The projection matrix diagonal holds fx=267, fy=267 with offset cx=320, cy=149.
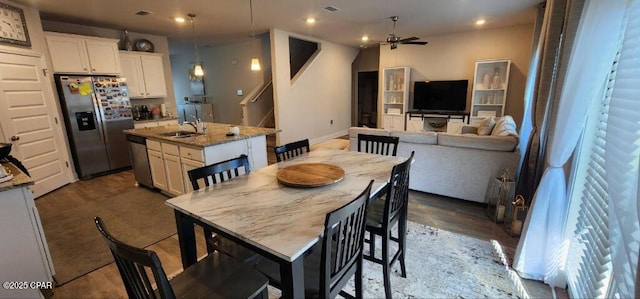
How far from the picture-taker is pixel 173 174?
341cm

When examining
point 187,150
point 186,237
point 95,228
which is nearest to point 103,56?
point 187,150

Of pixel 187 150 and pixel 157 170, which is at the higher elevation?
pixel 187 150

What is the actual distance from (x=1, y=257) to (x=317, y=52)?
6151 millimetres

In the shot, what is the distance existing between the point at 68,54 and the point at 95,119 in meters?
1.04

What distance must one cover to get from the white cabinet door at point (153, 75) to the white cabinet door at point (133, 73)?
3.3 inches

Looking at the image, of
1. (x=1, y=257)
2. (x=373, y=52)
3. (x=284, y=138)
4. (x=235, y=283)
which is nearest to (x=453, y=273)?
(x=235, y=283)

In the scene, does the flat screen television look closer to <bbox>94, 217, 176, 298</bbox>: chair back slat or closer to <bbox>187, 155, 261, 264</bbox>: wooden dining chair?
<bbox>187, 155, 261, 264</bbox>: wooden dining chair

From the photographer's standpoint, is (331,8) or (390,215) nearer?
(390,215)

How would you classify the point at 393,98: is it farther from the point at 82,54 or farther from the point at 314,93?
the point at 82,54

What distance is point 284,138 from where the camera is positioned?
5.95 m

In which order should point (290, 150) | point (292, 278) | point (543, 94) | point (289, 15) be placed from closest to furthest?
point (292, 278) → point (543, 94) → point (290, 150) → point (289, 15)

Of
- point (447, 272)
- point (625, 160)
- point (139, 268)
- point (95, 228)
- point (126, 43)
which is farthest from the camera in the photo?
point (126, 43)

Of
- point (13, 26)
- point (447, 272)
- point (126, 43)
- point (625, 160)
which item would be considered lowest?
point (447, 272)

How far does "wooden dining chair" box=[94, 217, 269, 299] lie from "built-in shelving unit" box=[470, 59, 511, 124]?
6442 mm
